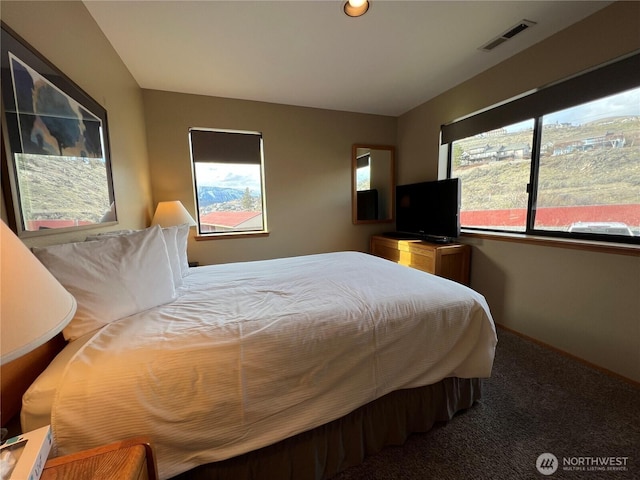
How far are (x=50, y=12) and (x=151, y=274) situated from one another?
142 cm

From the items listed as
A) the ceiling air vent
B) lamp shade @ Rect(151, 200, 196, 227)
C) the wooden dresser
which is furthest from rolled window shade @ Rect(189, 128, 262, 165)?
the ceiling air vent

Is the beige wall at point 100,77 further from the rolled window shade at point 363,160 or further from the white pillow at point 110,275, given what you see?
the rolled window shade at point 363,160

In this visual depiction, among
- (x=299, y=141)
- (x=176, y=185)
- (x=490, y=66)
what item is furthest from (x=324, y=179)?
(x=490, y=66)

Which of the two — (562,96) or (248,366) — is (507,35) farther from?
(248,366)

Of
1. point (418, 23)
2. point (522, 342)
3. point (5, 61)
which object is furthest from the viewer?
point (522, 342)

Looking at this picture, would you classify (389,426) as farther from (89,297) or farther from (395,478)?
(89,297)

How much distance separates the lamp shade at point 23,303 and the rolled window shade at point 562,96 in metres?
3.13

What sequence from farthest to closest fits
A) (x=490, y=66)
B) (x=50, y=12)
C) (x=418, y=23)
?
(x=490, y=66) → (x=418, y=23) → (x=50, y=12)

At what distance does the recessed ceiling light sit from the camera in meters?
1.66

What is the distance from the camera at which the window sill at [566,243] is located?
5.54 feet

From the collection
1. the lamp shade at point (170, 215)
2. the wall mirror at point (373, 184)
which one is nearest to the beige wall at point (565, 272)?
the wall mirror at point (373, 184)

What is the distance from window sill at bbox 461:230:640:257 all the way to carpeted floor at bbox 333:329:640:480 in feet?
2.97

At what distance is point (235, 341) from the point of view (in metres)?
0.99

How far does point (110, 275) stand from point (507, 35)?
317cm
